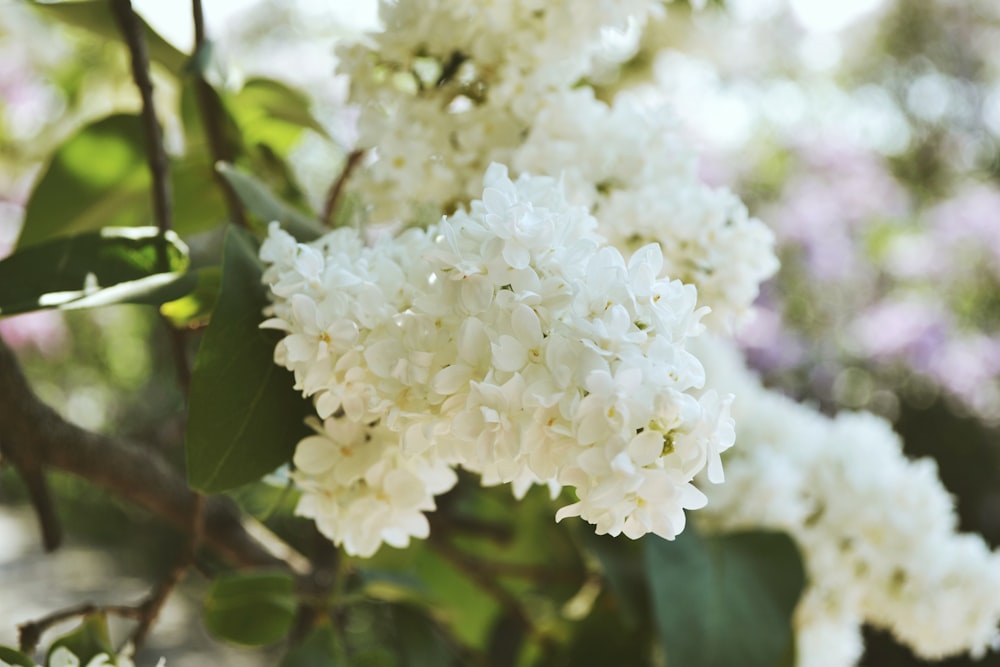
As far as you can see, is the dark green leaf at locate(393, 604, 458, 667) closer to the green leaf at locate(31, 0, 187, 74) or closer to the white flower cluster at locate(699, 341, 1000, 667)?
the white flower cluster at locate(699, 341, 1000, 667)

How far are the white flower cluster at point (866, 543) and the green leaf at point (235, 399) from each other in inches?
11.7

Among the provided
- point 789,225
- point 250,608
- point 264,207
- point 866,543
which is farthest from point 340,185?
point 789,225

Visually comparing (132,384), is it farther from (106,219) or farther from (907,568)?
(907,568)

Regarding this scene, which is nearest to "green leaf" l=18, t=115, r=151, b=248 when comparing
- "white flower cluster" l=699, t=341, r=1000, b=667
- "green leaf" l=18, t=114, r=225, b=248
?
"green leaf" l=18, t=114, r=225, b=248

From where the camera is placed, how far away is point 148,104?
35cm

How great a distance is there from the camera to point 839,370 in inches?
54.4

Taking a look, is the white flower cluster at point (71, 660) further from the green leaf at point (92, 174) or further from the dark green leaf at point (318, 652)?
the green leaf at point (92, 174)

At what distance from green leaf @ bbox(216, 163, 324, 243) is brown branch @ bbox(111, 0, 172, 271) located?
1.7 inches

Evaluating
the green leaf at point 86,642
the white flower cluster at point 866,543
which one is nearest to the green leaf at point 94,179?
the green leaf at point 86,642

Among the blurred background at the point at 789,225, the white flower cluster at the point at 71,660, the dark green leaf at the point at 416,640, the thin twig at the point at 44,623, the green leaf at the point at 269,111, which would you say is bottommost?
the blurred background at the point at 789,225

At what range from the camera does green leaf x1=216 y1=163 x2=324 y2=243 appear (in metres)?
0.31

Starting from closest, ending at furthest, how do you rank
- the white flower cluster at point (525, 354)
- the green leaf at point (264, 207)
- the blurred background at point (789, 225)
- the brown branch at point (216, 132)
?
the white flower cluster at point (525, 354) < the green leaf at point (264, 207) < the brown branch at point (216, 132) < the blurred background at point (789, 225)

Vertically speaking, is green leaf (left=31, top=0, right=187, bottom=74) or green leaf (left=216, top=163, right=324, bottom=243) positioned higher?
green leaf (left=31, top=0, right=187, bottom=74)

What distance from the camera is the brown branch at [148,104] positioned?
35cm
